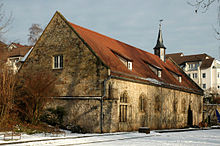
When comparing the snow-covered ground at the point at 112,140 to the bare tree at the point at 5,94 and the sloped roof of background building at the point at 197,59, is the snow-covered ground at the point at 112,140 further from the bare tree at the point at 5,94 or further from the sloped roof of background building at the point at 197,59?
the sloped roof of background building at the point at 197,59

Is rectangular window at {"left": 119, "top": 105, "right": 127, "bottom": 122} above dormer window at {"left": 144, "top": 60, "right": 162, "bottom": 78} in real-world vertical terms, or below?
below

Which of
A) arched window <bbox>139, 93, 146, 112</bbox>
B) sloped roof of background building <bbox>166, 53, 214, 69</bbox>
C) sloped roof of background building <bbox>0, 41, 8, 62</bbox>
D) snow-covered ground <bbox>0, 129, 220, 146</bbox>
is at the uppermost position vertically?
sloped roof of background building <bbox>166, 53, 214, 69</bbox>

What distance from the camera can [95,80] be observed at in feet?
82.1

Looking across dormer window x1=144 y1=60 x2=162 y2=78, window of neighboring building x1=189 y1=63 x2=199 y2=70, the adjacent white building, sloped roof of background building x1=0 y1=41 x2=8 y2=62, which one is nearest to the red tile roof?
dormer window x1=144 y1=60 x2=162 y2=78

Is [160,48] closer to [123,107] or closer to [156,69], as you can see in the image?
[156,69]

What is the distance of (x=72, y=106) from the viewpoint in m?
25.8

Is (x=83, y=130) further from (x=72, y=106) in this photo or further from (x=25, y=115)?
(x=25, y=115)

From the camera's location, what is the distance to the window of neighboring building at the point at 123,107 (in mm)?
25797

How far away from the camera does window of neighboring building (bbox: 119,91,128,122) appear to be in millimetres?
25797

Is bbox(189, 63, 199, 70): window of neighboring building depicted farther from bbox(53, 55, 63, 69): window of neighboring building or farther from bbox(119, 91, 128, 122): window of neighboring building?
bbox(53, 55, 63, 69): window of neighboring building

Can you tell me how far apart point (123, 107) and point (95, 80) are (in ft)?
11.4

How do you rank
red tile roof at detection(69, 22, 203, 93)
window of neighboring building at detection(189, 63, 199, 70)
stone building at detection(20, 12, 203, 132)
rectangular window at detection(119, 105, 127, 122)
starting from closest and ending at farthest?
stone building at detection(20, 12, 203, 132), rectangular window at detection(119, 105, 127, 122), red tile roof at detection(69, 22, 203, 93), window of neighboring building at detection(189, 63, 199, 70)

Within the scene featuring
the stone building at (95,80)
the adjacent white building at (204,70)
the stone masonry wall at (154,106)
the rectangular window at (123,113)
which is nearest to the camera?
the stone building at (95,80)

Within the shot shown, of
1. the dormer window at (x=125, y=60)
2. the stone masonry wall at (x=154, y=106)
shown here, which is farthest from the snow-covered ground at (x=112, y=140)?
the dormer window at (x=125, y=60)
